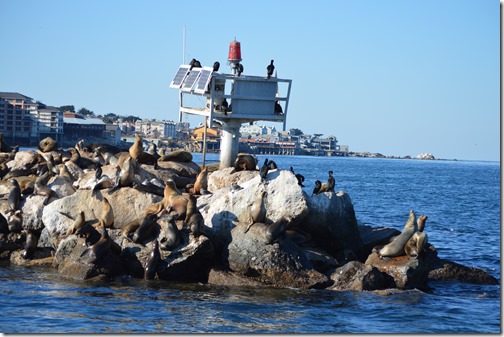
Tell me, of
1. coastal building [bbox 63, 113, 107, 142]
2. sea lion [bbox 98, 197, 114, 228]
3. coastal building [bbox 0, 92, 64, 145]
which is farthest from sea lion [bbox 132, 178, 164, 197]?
coastal building [bbox 63, 113, 107, 142]

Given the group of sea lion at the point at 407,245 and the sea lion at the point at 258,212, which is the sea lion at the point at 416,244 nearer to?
the group of sea lion at the point at 407,245

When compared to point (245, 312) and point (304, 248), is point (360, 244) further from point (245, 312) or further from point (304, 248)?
point (245, 312)

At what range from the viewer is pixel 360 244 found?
70.2 ft

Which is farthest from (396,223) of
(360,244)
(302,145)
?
(302,145)

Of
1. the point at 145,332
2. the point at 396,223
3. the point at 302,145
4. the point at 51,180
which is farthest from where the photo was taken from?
the point at 302,145

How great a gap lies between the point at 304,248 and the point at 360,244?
6.44ft

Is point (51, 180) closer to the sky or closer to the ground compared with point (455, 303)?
closer to the sky

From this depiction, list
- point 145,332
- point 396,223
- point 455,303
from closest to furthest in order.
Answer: point 145,332, point 455,303, point 396,223

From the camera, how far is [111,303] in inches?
669

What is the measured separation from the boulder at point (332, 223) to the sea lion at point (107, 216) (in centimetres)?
432

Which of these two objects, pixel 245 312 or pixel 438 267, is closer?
pixel 245 312

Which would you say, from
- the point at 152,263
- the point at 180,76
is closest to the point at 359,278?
the point at 152,263

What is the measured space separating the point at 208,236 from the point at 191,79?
7.42m

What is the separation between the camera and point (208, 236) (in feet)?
65.3
